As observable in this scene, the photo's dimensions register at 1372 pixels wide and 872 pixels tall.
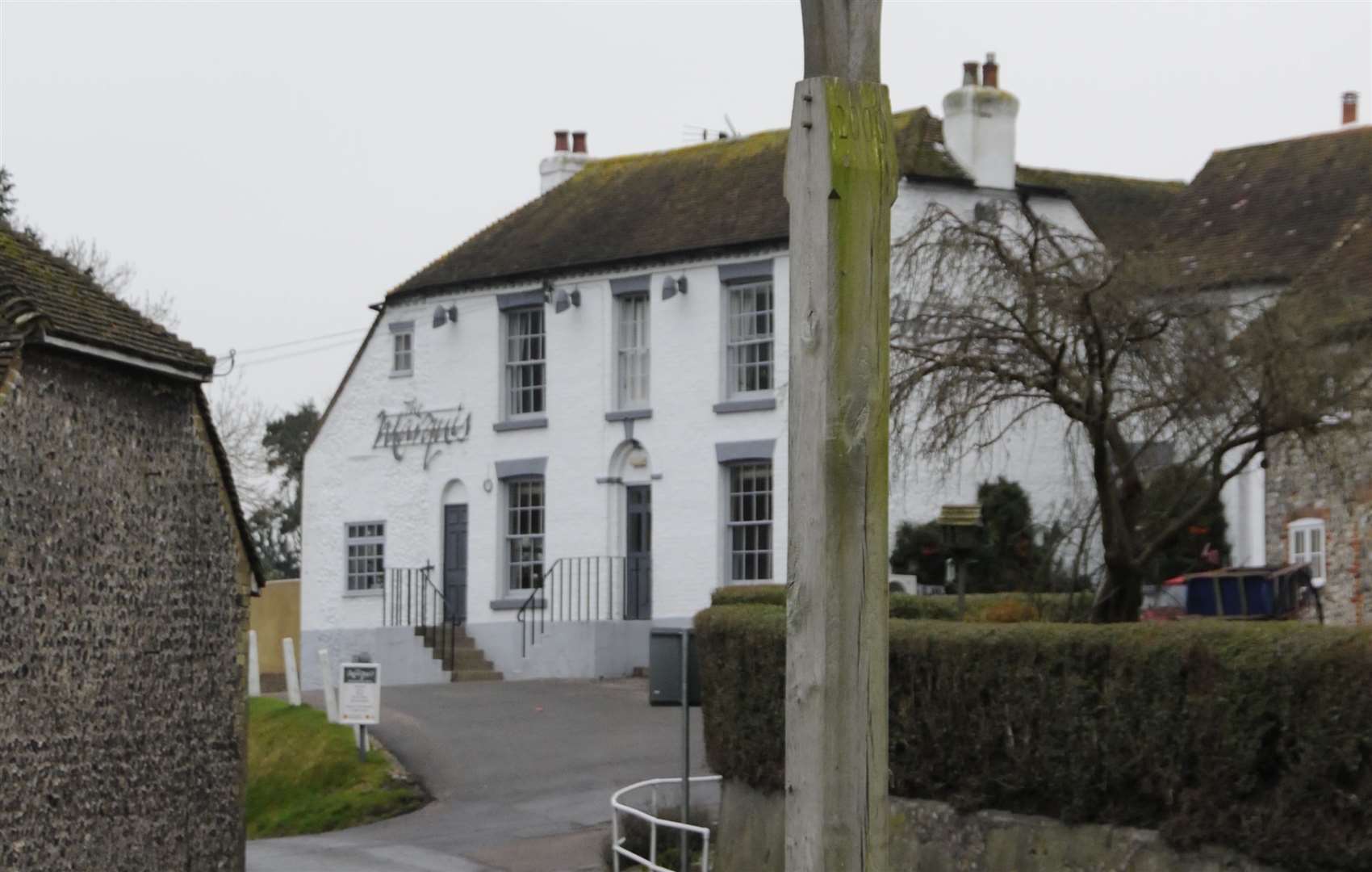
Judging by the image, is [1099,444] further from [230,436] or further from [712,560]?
[230,436]

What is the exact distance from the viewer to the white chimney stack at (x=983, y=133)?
33.5 m

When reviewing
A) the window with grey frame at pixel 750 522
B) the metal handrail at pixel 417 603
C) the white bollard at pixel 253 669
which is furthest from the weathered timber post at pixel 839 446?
the metal handrail at pixel 417 603

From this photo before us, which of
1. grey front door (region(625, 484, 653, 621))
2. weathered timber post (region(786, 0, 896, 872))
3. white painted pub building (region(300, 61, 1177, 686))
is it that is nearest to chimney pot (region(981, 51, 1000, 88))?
white painted pub building (region(300, 61, 1177, 686))

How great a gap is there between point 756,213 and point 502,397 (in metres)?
5.85

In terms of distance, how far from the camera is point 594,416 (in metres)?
35.3

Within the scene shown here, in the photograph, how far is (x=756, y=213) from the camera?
112 feet

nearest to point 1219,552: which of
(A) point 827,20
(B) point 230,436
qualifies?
(A) point 827,20

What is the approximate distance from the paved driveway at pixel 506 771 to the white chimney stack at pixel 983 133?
9.81 meters

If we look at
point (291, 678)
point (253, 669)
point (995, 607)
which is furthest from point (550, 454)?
point (995, 607)

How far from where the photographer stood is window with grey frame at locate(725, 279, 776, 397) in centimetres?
3325

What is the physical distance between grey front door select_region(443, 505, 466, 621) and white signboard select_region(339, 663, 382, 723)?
1038cm

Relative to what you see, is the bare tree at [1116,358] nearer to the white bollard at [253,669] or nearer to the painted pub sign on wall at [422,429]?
the white bollard at [253,669]

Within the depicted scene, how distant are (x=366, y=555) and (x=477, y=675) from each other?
4503 mm

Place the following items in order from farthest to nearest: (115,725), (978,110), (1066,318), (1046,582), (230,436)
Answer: (230,436), (978,110), (1046,582), (115,725), (1066,318)
